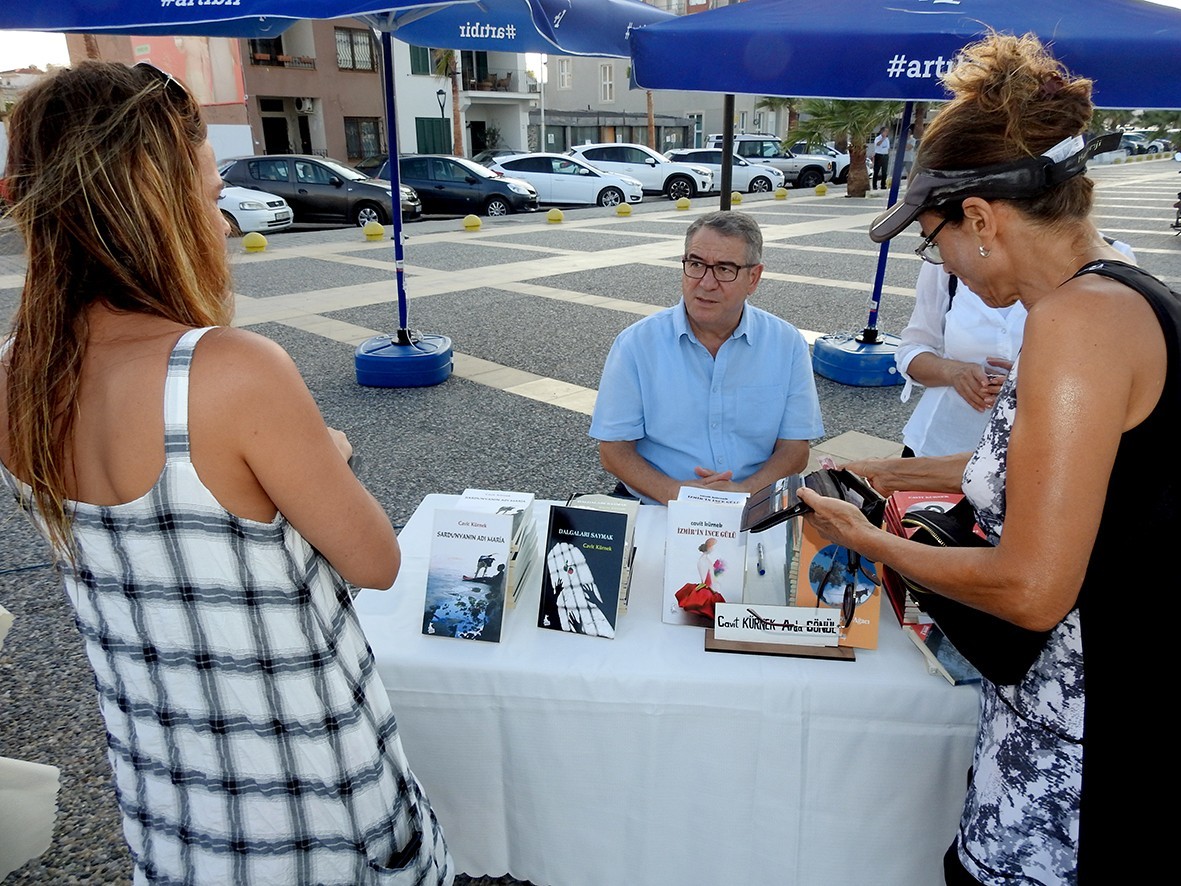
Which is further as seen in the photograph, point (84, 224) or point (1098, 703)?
point (1098, 703)

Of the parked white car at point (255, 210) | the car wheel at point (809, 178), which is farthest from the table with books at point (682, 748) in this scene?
the car wheel at point (809, 178)

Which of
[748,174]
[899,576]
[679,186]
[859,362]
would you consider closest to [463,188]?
Answer: [679,186]

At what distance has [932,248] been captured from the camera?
4.91 ft

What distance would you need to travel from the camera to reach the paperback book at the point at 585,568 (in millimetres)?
1632

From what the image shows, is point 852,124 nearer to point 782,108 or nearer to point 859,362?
point 782,108

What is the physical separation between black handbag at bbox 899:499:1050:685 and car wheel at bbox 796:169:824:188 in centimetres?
2466

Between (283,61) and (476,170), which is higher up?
(283,61)

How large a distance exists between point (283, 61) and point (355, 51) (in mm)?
3035

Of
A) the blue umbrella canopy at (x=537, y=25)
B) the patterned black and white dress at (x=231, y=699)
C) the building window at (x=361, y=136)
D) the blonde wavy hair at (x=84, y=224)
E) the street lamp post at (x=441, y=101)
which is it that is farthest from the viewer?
the street lamp post at (x=441, y=101)

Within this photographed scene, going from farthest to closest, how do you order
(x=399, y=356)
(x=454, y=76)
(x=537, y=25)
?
1. (x=454, y=76)
2. (x=399, y=356)
3. (x=537, y=25)

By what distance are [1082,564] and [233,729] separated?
1204mm

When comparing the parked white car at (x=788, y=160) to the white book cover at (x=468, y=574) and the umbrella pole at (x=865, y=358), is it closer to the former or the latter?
the umbrella pole at (x=865, y=358)

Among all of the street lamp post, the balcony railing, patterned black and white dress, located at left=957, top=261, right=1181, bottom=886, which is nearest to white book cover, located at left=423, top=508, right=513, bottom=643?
patterned black and white dress, located at left=957, top=261, right=1181, bottom=886

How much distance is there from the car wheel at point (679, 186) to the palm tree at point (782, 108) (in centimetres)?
285
